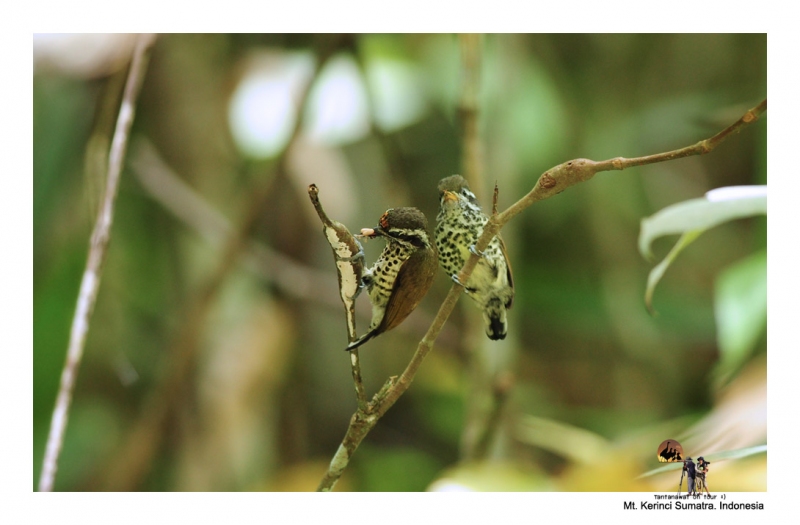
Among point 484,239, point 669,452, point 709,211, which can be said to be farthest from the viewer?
point 669,452

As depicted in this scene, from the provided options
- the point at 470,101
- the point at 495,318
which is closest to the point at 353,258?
the point at 495,318

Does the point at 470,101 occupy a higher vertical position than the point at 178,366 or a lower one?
higher

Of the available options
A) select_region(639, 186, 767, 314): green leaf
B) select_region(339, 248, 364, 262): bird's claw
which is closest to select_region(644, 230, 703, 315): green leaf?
select_region(639, 186, 767, 314): green leaf

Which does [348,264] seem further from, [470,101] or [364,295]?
[470,101]

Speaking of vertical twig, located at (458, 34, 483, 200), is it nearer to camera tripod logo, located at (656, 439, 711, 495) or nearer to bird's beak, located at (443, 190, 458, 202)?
bird's beak, located at (443, 190, 458, 202)

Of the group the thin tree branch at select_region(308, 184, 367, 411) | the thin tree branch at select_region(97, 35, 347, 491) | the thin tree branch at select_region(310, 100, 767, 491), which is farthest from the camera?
the thin tree branch at select_region(97, 35, 347, 491)

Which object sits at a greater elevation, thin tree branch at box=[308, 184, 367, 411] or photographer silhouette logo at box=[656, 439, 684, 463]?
thin tree branch at box=[308, 184, 367, 411]
